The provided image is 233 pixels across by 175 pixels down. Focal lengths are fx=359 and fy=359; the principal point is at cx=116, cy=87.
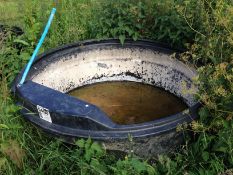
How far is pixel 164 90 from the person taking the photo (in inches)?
163

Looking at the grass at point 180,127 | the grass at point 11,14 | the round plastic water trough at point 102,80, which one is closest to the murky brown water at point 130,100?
the round plastic water trough at point 102,80

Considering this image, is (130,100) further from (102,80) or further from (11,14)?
(11,14)

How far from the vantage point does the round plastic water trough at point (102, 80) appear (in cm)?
267

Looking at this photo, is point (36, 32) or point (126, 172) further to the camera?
point (36, 32)

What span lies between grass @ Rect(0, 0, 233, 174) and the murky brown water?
61 cm

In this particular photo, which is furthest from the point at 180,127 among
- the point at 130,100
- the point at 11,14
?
the point at 11,14

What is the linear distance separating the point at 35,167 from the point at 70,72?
1400 millimetres

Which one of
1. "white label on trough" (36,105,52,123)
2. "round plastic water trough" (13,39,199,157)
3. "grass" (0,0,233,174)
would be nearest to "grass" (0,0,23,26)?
"grass" (0,0,233,174)

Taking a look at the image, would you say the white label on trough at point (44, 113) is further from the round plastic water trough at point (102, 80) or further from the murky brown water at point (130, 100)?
the murky brown water at point (130, 100)

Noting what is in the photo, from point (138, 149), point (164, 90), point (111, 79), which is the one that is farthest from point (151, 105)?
point (138, 149)

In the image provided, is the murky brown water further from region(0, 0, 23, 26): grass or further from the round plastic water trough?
region(0, 0, 23, 26): grass

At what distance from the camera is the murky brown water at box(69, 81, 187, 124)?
12.6 ft

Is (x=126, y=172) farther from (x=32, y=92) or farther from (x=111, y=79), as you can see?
(x=111, y=79)

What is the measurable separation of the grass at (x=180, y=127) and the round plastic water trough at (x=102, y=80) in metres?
0.11
